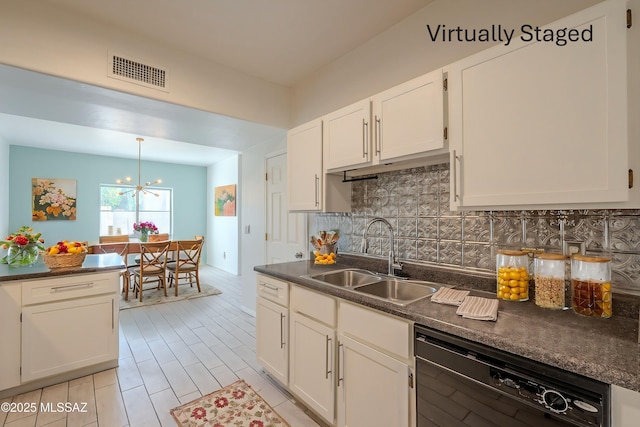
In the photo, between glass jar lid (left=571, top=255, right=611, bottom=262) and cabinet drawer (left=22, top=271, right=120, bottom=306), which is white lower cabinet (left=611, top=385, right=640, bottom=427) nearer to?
glass jar lid (left=571, top=255, right=611, bottom=262)

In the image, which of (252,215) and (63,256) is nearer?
(63,256)

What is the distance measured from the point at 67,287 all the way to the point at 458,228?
2.88m

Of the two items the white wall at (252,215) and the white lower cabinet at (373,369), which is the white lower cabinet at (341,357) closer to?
the white lower cabinet at (373,369)

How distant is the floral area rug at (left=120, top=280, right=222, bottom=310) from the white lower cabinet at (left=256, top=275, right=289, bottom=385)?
2731 mm

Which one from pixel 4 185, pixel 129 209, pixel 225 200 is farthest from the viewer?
pixel 225 200

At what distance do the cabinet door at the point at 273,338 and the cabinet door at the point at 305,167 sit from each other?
0.83 m

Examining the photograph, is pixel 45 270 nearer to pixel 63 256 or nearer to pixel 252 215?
pixel 63 256

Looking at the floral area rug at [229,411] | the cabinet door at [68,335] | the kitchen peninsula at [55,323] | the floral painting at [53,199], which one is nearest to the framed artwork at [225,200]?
the floral painting at [53,199]

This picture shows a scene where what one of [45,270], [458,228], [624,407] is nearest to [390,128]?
[458,228]

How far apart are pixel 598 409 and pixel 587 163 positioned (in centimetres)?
79

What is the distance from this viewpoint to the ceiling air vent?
2.02m

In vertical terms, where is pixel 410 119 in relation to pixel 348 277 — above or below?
above

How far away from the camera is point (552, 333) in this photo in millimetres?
954

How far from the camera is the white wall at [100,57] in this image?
5.67 feet
